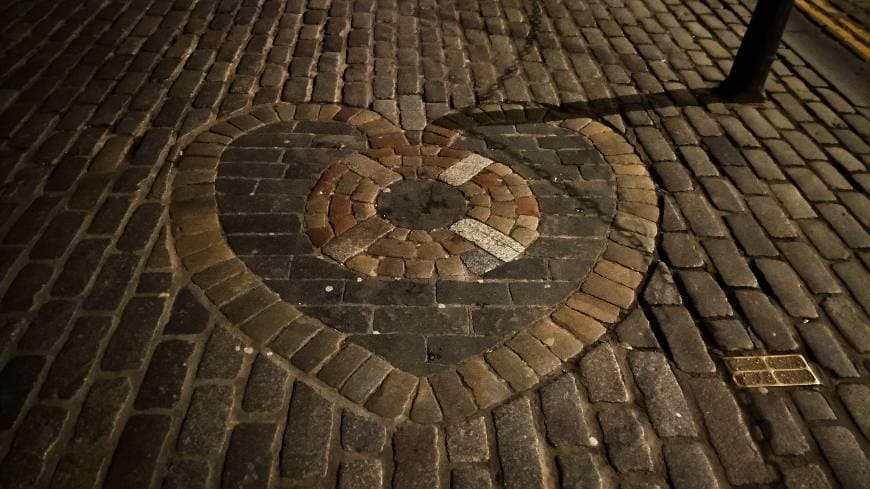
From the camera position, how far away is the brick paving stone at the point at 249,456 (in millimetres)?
2375

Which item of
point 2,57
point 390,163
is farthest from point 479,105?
point 2,57

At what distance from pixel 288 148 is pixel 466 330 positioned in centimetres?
208

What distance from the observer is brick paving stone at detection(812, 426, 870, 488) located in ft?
8.17

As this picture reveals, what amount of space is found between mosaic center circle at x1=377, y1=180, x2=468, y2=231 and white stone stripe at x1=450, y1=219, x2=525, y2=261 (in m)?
0.09

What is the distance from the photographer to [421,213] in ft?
12.3

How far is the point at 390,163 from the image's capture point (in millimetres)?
4121

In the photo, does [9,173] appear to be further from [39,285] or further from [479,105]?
[479,105]

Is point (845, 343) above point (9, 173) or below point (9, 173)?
below

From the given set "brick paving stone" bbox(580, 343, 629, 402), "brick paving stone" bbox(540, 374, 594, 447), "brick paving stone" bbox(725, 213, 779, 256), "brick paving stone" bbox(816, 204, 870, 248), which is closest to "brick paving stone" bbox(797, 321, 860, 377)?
"brick paving stone" bbox(725, 213, 779, 256)

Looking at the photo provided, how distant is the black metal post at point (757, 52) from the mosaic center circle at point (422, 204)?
2.83 meters

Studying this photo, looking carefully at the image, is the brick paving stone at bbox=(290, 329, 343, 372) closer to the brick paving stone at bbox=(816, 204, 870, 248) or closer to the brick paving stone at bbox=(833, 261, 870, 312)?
the brick paving stone at bbox=(833, 261, 870, 312)

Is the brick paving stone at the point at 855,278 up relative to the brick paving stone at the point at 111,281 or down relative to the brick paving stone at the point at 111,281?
down

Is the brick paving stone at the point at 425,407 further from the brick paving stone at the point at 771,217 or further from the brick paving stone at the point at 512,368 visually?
the brick paving stone at the point at 771,217

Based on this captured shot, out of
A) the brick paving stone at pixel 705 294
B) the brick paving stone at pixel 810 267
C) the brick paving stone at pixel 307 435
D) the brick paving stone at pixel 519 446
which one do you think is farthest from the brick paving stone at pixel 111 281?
the brick paving stone at pixel 810 267
